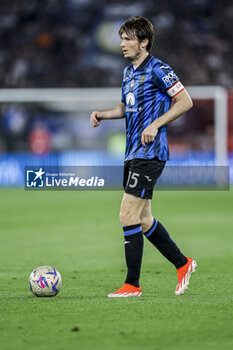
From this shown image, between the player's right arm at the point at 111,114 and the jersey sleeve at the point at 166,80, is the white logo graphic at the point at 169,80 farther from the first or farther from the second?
the player's right arm at the point at 111,114

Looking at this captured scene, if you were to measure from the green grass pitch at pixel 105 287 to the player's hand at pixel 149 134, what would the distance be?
115cm

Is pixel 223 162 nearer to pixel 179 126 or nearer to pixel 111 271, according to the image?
pixel 179 126

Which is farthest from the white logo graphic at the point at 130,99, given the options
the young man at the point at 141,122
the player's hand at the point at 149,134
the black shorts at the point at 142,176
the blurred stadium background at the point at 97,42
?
the blurred stadium background at the point at 97,42

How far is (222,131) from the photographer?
26.2m

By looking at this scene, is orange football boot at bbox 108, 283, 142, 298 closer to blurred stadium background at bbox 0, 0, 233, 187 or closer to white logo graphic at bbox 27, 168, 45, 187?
white logo graphic at bbox 27, 168, 45, 187

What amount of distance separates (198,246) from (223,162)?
14.8m

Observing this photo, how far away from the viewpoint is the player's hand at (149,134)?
5.29 meters

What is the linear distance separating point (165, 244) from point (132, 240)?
1.05 ft

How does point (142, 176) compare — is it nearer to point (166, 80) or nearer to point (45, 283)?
point (166, 80)

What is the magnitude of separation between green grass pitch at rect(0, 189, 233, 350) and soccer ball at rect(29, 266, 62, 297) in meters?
0.07

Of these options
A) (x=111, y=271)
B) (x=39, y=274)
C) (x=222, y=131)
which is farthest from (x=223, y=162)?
(x=39, y=274)

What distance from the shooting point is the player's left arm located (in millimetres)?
5305

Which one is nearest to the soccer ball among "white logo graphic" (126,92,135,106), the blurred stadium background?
"white logo graphic" (126,92,135,106)

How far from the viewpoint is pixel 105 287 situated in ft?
20.7
